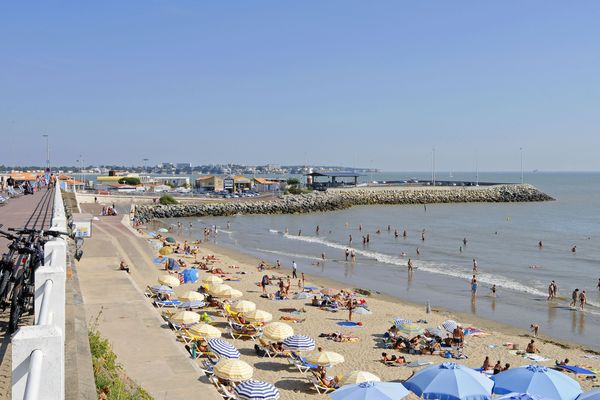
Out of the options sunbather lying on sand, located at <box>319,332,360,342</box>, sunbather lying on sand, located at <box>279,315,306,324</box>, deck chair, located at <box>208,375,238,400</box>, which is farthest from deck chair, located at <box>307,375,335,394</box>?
sunbather lying on sand, located at <box>279,315,306,324</box>

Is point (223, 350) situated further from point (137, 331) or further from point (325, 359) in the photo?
point (325, 359)

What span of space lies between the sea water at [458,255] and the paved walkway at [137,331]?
40.5 feet

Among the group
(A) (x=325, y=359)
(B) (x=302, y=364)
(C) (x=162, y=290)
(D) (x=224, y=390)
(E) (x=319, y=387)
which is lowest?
(E) (x=319, y=387)

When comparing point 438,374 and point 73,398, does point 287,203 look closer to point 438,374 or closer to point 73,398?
point 438,374

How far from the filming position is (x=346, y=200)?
289ft

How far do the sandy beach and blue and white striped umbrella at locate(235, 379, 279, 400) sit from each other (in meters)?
1.22

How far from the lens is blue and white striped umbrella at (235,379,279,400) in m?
12.7

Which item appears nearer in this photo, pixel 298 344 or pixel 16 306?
pixel 16 306

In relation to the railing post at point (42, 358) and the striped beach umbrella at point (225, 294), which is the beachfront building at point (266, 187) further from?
the railing post at point (42, 358)

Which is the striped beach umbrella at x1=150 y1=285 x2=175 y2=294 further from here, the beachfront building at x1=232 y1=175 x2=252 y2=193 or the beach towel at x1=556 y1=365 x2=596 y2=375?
the beachfront building at x1=232 y1=175 x2=252 y2=193

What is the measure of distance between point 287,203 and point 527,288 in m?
48.4

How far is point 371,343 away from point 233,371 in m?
6.73

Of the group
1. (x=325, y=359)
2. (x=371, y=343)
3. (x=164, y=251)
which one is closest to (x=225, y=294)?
(x=371, y=343)

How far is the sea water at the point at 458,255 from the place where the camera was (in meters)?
25.6
